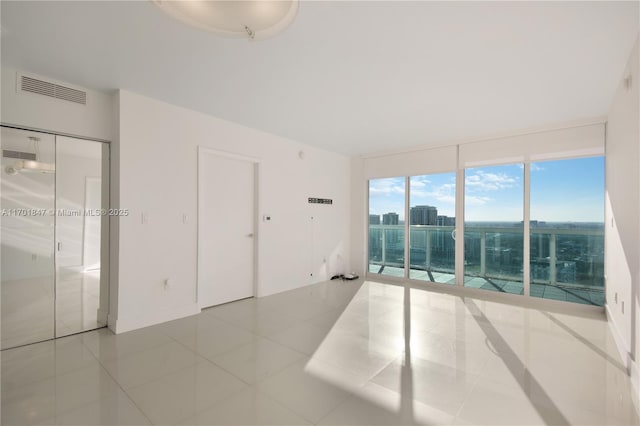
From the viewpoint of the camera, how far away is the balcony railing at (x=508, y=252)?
13.9 ft

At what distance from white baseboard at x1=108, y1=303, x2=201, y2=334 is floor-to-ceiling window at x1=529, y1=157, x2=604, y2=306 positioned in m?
5.03

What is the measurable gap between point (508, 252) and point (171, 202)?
5.18m

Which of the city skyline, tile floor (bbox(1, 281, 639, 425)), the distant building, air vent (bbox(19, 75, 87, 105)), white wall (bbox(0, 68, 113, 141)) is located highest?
air vent (bbox(19, 75, 87, 105))

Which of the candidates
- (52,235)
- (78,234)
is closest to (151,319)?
(78,234)

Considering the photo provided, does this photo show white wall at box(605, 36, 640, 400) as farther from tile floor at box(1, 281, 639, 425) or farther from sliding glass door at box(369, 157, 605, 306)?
Answer: sliding glass door at box(369, 157, 605, 306)

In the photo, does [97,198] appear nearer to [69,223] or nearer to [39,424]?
[69,223]

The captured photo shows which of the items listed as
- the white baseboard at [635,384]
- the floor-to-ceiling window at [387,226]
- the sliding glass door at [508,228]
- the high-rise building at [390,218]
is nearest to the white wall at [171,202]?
the floor-to-ceiling window at [387,226]

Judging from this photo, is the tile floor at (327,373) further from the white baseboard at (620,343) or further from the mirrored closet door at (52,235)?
the mirrored closet door at (52,235)

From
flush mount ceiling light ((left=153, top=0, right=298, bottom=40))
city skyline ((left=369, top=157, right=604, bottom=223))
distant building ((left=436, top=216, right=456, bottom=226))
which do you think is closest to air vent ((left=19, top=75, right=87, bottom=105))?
flush mount ceiling light ((left=153, top=0, right=298, bottom=40))

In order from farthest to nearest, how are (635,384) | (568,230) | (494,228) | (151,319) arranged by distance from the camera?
(494,228)
(568,230)
(151,319)
(635,384)

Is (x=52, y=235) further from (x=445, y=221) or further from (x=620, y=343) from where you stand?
(x=620, y=343)

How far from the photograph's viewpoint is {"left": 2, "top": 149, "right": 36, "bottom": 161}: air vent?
282cm

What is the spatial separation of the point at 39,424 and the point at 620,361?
445 cm

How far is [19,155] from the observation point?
2.89 meters
